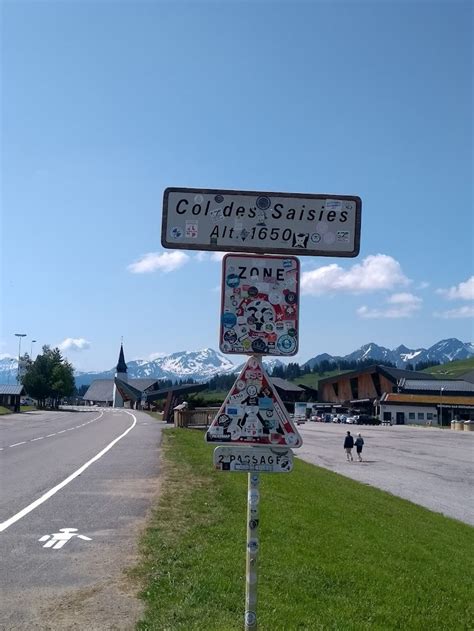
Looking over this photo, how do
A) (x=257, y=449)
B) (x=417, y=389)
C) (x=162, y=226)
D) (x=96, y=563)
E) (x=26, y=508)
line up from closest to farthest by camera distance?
(x=257, y=449) → (x=162, y=226) → (x=96, y=563) → (x=26, y=508) → (x=417, y=389)

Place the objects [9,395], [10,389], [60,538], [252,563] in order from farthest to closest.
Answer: [10,389] < [9,395] < [60,538] < [252,563]

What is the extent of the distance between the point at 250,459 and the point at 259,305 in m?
1.00

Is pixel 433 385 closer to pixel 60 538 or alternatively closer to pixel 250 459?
pixel 60 538

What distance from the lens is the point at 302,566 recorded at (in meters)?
7.43

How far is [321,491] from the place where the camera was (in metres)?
16.1

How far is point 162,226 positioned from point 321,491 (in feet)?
40.8

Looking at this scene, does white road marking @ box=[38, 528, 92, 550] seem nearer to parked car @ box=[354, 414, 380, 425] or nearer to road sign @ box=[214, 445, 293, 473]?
road sign @ box=[214, 445, 293, 473]

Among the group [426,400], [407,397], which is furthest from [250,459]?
[426,400]

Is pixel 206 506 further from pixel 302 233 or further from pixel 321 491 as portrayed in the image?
pixel 302 233

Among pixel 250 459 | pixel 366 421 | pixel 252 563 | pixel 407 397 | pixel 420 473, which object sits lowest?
pixel 420 473

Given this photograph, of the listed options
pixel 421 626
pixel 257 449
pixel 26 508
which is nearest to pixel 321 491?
pixel 26 508

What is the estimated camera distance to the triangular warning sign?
14.8 ft

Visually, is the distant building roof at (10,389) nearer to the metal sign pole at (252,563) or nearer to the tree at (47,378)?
the tree at (47,378)

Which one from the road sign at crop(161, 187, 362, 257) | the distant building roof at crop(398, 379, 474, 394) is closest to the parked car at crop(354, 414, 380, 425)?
the distant building roof at crop(398, 379, 474, 394)
